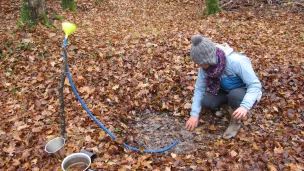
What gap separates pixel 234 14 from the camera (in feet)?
30.6

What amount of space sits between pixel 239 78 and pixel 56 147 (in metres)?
2.65

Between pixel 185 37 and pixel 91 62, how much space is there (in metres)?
2.63

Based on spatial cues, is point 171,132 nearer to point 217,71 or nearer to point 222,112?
point 222,112

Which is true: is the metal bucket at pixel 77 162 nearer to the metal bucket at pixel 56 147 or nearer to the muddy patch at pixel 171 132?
the metal bucket at pixel 56 147

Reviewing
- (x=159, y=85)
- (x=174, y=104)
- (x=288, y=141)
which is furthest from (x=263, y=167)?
(x=159, y=85)

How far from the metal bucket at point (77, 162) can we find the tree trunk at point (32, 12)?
499 cm

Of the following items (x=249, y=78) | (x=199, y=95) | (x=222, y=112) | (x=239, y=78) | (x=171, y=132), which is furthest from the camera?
(x=222, y=112)

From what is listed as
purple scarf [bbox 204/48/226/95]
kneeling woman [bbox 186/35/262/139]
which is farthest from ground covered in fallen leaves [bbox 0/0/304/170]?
purple scarf [bbox 204/48/226/95]

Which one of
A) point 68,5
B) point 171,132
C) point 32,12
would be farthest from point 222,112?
point 68,5

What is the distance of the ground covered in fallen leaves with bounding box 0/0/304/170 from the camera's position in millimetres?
3262

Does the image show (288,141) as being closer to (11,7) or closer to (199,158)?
(199,158)

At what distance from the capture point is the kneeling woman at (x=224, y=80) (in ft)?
9.89

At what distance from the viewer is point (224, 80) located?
3.55 metres

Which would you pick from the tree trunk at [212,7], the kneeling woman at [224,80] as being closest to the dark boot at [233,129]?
the kneeling woman at [224,80]
